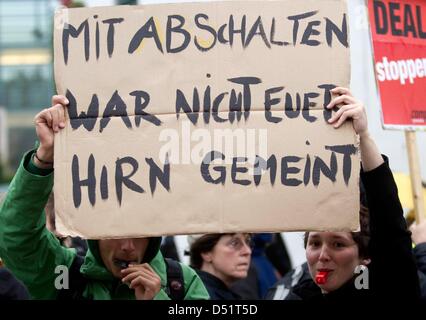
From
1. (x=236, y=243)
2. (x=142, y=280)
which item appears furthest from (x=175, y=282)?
(x=236, y=243)

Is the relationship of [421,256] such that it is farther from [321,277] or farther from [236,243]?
[236,243]

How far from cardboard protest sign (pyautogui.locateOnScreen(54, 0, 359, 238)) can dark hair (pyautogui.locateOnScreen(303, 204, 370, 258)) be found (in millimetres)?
383

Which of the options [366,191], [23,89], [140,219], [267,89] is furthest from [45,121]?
[23,89]

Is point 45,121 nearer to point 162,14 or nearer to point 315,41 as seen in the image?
point 162,14

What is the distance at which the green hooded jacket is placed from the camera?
2980 millimetres

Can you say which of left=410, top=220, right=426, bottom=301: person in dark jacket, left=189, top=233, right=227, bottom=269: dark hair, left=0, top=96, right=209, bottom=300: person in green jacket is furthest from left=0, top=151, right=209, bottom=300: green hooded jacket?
left=189, top=233, right=227, bottom=269: dark hair

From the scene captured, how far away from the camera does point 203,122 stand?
113 inches

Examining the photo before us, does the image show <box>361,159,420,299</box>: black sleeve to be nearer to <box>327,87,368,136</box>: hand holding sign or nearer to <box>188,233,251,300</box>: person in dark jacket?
<box>327,87,368,136</box>: hand holding sign

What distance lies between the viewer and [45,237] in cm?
310

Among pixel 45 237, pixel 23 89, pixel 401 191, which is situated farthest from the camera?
pixel 23 89

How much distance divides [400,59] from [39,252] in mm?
1416

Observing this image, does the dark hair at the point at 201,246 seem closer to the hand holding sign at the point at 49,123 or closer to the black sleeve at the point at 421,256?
the black sleeve at the point at 421,256
